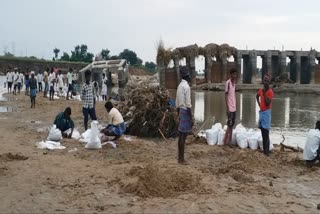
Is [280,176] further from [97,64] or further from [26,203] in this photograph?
[97,64]

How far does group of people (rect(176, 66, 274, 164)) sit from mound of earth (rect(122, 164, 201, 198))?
4.59 ft

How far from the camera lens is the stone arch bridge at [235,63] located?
35312 millimetres

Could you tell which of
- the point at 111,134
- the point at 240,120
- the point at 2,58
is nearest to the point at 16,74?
the point at 240,120

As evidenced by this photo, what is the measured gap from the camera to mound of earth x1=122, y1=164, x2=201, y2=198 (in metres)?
5.43

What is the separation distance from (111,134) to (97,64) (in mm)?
23908

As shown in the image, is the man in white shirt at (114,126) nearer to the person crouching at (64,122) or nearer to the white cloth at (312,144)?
the person crouching at (64,122)

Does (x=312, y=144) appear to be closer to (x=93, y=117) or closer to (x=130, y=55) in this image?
(x=93, y=117)

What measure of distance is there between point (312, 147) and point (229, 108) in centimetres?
206

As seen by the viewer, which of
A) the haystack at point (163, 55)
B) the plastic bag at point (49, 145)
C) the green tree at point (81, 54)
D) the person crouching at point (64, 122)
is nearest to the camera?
the plastic bag at point (49, 145)

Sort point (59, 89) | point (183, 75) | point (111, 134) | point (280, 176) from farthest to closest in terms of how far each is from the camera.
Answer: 1. point (59, 89)
2. point (111, 134)
3. point (183, 75)
4. point (280, 176)

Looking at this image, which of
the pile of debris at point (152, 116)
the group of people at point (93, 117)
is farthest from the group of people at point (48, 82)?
the pile of debris at point (152, 116)

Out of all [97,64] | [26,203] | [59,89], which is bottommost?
[26,203]

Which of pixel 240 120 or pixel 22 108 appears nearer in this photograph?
pixel 240 120

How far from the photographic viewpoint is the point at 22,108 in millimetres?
17297
